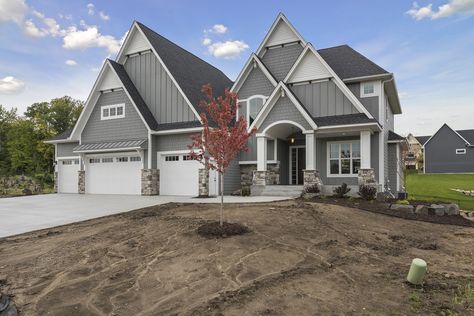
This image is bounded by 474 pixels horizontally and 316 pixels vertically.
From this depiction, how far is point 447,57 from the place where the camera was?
16.4 meters

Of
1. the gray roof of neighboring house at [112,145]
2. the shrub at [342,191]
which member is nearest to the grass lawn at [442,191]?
the shrub at [342,191]

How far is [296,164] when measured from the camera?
60.4 feet

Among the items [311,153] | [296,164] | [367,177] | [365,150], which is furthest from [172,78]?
[367,177]

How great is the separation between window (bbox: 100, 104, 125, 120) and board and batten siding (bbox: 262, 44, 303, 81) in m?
8.54

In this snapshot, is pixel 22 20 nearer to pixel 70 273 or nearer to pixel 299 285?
pixel 70 273

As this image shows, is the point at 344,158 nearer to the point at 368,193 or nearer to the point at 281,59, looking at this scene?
the point at 368,193

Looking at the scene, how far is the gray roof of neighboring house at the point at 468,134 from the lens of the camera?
42750 mm

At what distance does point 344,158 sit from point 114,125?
12753 millimetres

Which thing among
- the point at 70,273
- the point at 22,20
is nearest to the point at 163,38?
the point at 22,20

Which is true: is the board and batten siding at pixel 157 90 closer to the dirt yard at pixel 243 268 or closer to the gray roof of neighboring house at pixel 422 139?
the dirt yard at pixel 243 268

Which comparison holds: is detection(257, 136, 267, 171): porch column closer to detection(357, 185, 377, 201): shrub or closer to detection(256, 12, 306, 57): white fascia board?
detection(357, 185, 377, 201): shrub

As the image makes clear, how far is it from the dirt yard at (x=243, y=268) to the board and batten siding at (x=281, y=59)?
36.4ft

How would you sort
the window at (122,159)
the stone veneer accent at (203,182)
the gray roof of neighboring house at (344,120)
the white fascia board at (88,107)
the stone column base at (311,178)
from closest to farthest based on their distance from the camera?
the gray roof of neighboring house at (344,120) → the stone column base at (311,178) → the stone veneer accent at (203,182) → the window at (122,159) → the white fascia board at (88,107)

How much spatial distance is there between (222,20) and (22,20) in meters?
9.78
